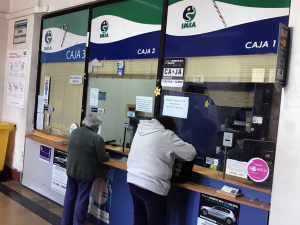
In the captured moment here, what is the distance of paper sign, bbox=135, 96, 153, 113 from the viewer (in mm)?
3571

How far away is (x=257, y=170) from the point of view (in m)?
2.55

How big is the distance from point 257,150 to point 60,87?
3.52m

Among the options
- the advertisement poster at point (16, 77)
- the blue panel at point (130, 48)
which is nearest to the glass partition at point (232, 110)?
the blue panel at point (130, 48)

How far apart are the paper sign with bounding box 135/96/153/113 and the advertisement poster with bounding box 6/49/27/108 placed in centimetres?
270

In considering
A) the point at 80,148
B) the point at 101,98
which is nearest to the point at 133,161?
the point at 80,148

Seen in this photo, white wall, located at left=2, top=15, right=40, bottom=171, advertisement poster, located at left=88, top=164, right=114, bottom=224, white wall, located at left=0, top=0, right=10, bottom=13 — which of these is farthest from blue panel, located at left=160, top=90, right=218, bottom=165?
white wall, located at left=0, top=0, right=10, bottom=13

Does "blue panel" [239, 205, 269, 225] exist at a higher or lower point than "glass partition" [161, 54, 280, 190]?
lower

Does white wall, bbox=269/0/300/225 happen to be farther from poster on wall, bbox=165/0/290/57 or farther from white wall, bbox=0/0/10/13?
white wall, bbox=0/0/10/13

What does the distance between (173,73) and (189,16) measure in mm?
645

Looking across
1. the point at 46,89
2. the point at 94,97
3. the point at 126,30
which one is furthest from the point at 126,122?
the point at 46,89

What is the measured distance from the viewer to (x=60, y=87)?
4.97 meters

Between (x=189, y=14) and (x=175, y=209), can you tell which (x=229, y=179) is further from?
(x=189, y=14)

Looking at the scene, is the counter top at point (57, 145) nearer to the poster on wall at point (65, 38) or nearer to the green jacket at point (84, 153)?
the green jacket at point (84, 153)

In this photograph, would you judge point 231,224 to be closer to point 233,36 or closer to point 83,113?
point 233,36
